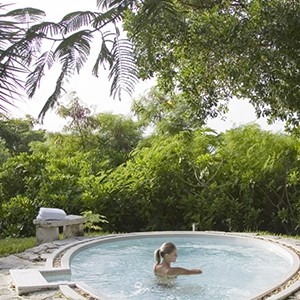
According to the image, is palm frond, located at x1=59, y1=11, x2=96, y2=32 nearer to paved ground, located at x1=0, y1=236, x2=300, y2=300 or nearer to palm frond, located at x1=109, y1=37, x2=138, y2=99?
palm frond, located at x1=109, y1=37, x2=138, y2=99

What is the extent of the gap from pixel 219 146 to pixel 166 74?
4979 millimetres

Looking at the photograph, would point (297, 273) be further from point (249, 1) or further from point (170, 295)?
point (249, 1)

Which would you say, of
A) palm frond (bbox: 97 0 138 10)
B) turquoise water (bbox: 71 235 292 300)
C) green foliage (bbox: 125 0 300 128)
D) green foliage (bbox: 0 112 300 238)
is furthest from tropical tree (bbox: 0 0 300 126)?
green foliage (bbox: 0 112 300 238)

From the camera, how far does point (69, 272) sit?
19.2 feet

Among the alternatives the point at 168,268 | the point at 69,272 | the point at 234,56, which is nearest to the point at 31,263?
the point at 69,272

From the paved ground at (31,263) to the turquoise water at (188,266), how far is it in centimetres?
37

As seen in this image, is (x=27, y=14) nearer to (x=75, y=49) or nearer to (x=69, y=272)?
(x=75, y=49)

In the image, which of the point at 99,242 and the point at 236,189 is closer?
the point at 99,242

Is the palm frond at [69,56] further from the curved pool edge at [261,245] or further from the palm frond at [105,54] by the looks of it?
the curved pool edge at [261,245]

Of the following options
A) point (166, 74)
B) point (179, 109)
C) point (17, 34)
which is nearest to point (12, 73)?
point (17, 34)

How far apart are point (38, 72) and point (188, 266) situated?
22.1 feet

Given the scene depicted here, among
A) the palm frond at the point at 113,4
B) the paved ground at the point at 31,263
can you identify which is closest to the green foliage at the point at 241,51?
the paved ground at the point at 31,263

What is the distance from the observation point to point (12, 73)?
0.88 metres

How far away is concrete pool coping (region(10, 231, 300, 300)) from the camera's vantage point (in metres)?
4.76
